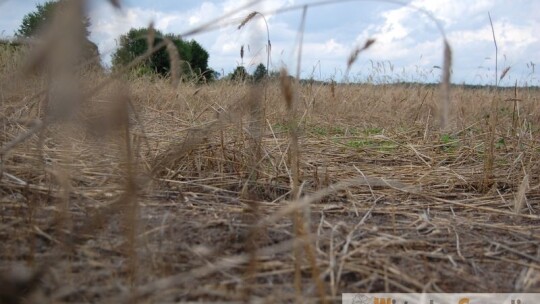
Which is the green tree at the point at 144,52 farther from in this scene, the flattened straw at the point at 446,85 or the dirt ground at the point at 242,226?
the flattened straw at the point at 446,85

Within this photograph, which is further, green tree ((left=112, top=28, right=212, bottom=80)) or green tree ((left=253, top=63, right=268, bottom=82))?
green tree ((left=253, top=63, right=268, bottom=82))

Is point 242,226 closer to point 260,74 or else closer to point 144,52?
point 144,52

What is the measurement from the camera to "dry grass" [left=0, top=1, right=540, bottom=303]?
2.48ft

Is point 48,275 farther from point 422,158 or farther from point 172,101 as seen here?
point 172,101

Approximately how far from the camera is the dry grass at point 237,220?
0.76 meters

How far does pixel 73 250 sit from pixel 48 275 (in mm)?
109

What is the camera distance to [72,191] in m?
1.18

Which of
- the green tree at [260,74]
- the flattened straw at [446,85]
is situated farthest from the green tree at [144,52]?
the flattened straw at [446,85]

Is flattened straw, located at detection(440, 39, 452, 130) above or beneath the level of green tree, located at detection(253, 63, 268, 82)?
beneath

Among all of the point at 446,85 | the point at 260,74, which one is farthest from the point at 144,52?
the point at 446,85

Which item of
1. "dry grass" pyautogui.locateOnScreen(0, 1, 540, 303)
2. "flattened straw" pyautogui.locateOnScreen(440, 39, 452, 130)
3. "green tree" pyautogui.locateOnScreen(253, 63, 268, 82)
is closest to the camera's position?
"flattened straw" pyautogui.locateOnScreen(440, 39, 452, 130)

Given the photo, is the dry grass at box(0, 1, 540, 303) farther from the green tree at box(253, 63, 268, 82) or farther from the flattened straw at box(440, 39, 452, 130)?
the green tree at box(253, 63, 268, 82)

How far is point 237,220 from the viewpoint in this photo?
44.6 inches

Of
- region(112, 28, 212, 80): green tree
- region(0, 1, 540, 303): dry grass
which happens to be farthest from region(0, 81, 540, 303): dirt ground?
region(112, 28, 212, 80): green tree
